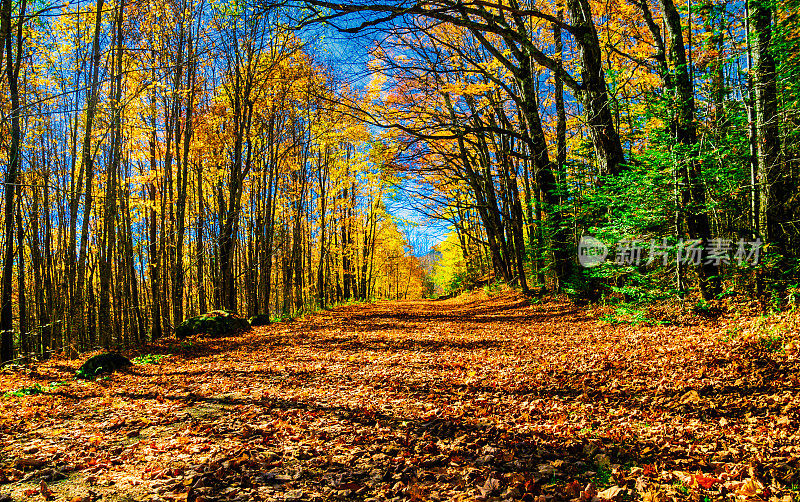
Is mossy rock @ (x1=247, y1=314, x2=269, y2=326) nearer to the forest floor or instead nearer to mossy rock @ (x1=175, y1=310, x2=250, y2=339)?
mossy rock @ (x1=175, y1=310, x2=250, y2=339)

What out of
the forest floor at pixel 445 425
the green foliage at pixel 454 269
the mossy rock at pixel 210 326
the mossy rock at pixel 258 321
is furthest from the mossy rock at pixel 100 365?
the green foliage at pixel 454 269

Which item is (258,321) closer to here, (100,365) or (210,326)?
(210,326)

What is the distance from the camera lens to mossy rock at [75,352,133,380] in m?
6.33

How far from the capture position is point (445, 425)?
12.3 ft

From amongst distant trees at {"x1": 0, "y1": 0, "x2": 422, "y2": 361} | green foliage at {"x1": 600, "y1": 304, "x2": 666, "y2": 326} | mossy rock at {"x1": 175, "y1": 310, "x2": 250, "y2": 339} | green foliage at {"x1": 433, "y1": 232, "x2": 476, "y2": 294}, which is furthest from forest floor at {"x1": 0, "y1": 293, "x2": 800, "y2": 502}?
green foliage at {"x1": 433, "y1": 232, "x2": 476, "y2": 294}

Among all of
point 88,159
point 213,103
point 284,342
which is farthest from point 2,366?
point 213,103

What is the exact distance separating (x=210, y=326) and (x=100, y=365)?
3.86m

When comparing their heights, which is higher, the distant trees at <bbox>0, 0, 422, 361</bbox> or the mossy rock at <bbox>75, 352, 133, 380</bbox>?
the distant trees at <bbox>0, 0, 422, 361</bbox>

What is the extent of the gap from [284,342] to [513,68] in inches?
353

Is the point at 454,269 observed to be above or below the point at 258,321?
above

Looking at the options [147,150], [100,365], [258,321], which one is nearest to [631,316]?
[100,365]

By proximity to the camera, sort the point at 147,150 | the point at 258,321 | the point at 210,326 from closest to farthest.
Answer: the point at 210,326, the point at 258,321, the point at 147,150

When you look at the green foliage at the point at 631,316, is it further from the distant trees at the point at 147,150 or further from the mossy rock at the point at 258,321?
the mossy rock at the point at 258,321

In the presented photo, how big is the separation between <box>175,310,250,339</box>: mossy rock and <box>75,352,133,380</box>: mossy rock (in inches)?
130
